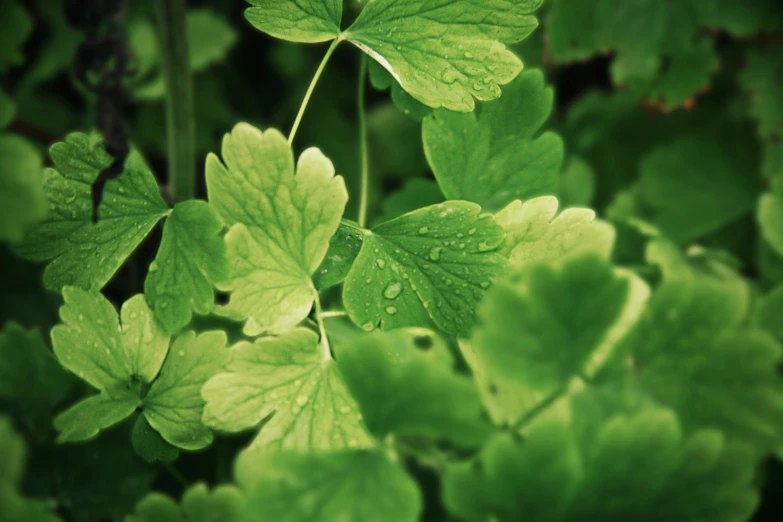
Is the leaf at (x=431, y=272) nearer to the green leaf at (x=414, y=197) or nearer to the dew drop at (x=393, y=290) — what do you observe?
the dew drop at (x=393, y=290)

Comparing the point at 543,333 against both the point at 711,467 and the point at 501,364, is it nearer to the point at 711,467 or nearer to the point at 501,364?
the point at 501,364

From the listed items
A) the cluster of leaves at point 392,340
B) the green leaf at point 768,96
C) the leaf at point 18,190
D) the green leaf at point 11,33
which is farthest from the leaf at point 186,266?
the green leaf at point 768,96

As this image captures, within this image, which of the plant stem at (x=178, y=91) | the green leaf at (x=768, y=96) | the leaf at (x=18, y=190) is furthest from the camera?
the green leaf at (x=768, y=96)

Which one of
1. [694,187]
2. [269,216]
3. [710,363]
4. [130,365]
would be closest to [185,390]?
[130,365]

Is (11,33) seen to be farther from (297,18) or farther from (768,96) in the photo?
(768,96)

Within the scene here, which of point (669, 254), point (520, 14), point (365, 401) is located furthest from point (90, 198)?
point (669, 254)

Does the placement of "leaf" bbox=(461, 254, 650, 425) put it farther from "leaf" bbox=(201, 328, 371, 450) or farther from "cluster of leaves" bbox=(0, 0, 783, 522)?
"leaf" bbox=(201, 328, 371, 450)
